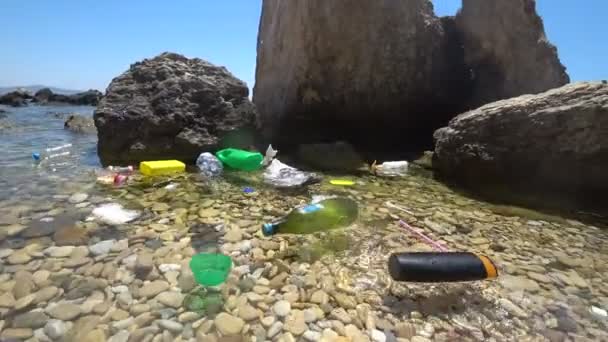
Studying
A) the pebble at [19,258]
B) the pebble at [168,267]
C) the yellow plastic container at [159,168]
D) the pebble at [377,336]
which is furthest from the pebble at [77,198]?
the pebble at [377,336]

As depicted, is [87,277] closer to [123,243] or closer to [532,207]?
[123,243]

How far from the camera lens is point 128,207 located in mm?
4168

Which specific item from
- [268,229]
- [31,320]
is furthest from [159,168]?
[31,320]

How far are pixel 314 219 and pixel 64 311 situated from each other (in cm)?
244

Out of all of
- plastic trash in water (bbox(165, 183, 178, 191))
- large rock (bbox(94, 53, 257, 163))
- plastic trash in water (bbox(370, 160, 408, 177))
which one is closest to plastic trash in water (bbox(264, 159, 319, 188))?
plastic trash in water (bbox(165, 183, 178, 191))

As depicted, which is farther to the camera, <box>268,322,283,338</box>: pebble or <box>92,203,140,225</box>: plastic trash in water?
<box>92,203,140,225</box>: plastic trash in water

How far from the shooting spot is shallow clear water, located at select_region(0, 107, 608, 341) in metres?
2.29

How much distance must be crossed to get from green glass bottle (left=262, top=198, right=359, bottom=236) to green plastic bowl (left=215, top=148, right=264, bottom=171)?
273 centimetres

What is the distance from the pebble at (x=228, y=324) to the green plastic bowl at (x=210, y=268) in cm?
37

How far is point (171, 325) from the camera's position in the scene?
7.11 feet

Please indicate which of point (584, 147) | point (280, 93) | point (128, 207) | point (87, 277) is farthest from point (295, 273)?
point (280, 93)

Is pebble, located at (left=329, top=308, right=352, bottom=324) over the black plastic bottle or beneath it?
beneath

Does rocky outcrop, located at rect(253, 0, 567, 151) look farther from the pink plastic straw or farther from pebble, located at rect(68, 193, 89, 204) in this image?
the pink plastic straw

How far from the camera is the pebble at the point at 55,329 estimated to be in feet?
6.66
